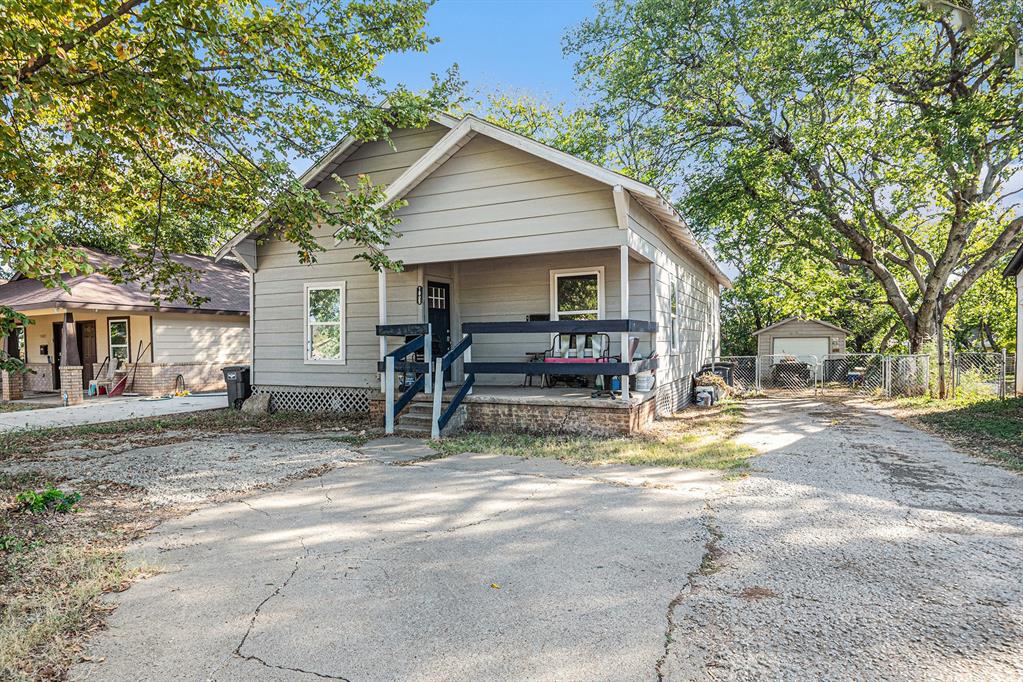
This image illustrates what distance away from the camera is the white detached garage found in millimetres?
22594

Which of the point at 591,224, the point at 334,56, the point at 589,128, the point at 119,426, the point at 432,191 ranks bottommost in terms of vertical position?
the point at 119,426

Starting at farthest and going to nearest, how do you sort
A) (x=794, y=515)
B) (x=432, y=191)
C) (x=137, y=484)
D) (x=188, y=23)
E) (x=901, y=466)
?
1. (x=432, y=191)
2. (x=901, y=466)
3. (x=137, y=484)
4. (x=188, y=23)
5. (x=794, y=515)

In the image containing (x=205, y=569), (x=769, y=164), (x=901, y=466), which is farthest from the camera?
(x=769, y=164)

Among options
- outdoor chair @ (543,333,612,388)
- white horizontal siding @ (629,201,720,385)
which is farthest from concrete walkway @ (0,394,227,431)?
white horizontal siding @ (629,201,720,385)

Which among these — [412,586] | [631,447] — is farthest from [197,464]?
[631,447]

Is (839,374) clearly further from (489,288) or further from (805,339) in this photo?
(489,288)

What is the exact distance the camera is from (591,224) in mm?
8633

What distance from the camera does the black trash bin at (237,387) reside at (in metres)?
12.8

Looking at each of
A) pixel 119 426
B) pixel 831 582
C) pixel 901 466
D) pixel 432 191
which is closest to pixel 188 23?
pixel 432 191

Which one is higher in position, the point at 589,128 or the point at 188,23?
the point at 589,128

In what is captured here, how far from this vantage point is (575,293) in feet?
35.4

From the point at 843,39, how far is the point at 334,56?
12.7 meters

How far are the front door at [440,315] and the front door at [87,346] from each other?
12.9m

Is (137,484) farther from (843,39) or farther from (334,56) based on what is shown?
(843,39)
